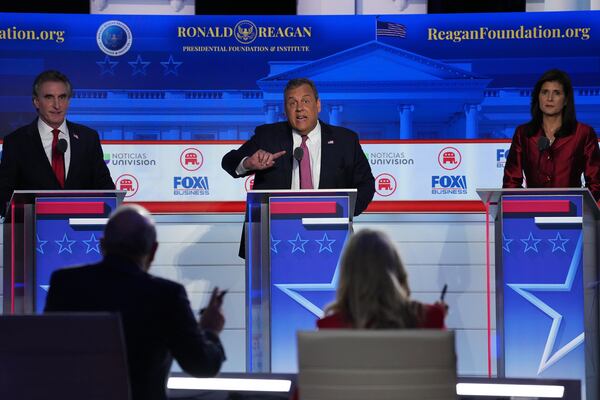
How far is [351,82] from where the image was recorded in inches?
309

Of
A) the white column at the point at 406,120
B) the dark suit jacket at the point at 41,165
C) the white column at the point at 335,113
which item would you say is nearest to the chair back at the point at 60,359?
the dark suit jacket at the point at 41,165

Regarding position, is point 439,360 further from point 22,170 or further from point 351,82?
point 351,82

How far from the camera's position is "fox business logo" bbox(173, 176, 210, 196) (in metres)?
7.88

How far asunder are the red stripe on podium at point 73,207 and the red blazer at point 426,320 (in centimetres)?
234

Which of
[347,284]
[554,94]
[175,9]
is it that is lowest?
[347,284]

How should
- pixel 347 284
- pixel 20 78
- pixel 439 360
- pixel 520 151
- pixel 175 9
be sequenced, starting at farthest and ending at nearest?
pixel 175 9 → pixel 20 78 → pixel 520 151 → pixel 347 284 → pixel 439 360

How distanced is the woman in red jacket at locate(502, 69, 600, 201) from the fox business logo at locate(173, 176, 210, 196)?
3178mm

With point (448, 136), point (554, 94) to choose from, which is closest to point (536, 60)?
point (448, 136)

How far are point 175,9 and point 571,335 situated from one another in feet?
18.8

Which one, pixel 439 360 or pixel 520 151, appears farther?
pixel 520 151

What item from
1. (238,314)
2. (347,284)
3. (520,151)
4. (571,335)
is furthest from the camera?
(238,314)

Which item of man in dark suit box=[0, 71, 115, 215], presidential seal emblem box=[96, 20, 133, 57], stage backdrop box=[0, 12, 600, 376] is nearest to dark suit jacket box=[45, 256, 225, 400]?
man in dark suit box=[0, 71, 115, 215]

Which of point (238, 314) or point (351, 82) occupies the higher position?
point (351, 82)

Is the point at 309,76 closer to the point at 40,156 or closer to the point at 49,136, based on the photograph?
the point at 49,136
